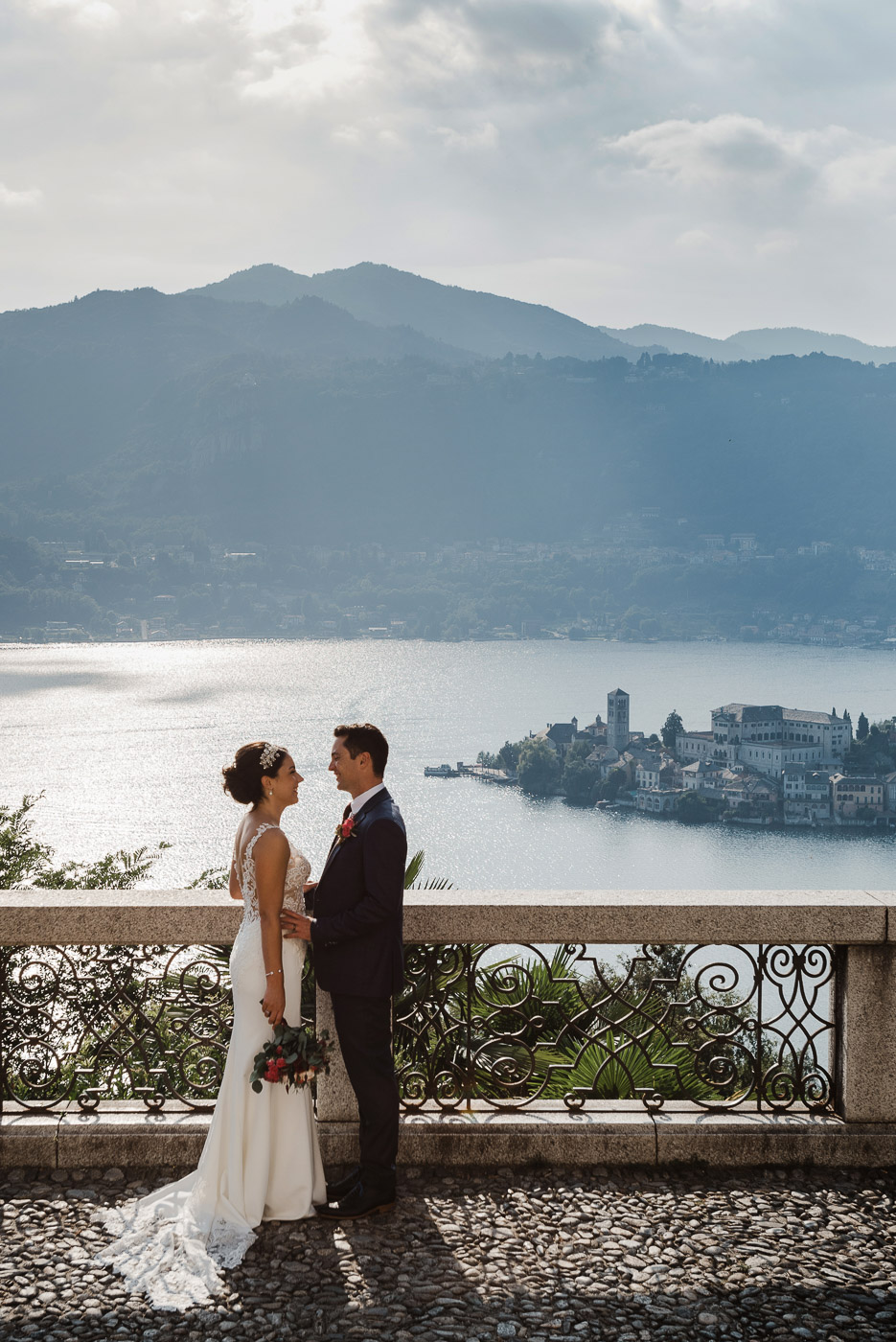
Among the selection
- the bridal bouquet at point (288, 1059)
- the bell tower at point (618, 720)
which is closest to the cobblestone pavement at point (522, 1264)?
the bridal bouquet at point (288, 1059)

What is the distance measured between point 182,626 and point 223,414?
37946 millimetres

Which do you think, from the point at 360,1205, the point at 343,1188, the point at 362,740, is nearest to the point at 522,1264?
the point at 360,1205

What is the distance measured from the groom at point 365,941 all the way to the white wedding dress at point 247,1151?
116mm

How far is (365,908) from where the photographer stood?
11.5 feet

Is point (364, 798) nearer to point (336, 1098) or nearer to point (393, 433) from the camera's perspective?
point (336, 1098)

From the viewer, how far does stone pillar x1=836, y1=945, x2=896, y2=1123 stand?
159 inches

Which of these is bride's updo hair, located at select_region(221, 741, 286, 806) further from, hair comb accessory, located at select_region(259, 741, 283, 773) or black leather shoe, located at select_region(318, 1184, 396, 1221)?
black leather shoe, located at select_region(318, 1184, 396, 1221)

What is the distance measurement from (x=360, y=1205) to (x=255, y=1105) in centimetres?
48

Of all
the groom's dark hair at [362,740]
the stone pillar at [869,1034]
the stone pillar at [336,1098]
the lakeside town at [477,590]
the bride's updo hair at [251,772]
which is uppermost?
the lakeside town at [477,590]

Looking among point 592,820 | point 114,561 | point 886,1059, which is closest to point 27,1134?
point 886,1059

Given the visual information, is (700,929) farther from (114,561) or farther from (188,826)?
(114,561)

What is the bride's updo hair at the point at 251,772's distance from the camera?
3.58 metres

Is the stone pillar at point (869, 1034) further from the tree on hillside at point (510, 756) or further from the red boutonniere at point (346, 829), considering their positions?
the tree on hillside at point (510, 756)

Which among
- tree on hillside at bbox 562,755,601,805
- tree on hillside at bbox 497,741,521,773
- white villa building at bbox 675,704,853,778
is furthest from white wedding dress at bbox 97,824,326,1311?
white villa building at bbox 675,704,853,778
